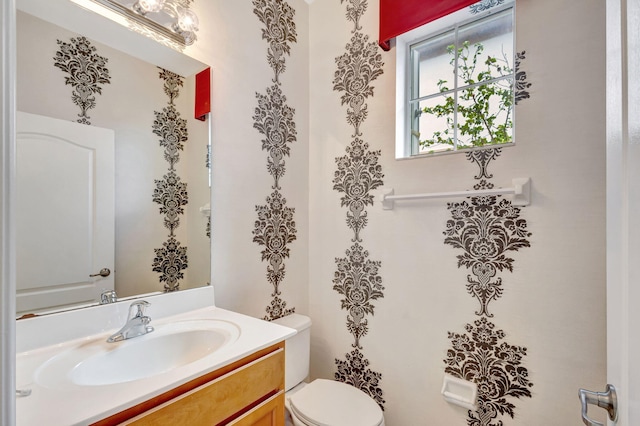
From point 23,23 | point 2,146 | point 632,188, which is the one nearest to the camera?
point 2,146

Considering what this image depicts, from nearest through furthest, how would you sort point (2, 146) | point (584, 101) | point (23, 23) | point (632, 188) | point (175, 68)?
point (2, 146)
point (632, 188)
point (23, 23)
point (584, 101)
point (175, 68)

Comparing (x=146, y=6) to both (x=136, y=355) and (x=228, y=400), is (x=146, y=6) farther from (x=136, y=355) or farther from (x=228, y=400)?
(x=228, y=400)

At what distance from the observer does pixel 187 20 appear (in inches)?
50.7

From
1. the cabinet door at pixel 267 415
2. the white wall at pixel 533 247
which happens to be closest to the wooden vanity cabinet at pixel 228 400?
the cabinet door at pixel 267 415

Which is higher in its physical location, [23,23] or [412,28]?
[412,28]

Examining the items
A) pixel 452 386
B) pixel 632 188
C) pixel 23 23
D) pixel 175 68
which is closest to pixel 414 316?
pixel 452 386

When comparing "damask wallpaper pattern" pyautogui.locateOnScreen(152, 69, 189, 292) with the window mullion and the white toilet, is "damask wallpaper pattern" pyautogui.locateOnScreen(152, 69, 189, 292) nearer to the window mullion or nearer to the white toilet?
the white toilet

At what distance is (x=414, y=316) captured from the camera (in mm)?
1511

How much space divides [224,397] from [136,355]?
36cm

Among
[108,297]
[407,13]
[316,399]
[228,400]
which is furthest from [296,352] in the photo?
[407,13]

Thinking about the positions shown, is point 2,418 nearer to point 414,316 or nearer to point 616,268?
point 616,268

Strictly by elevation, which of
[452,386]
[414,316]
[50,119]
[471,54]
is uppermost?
[471,54]

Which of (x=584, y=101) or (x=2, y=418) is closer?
(x=2, y=418)

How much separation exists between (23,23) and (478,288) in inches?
73.9
